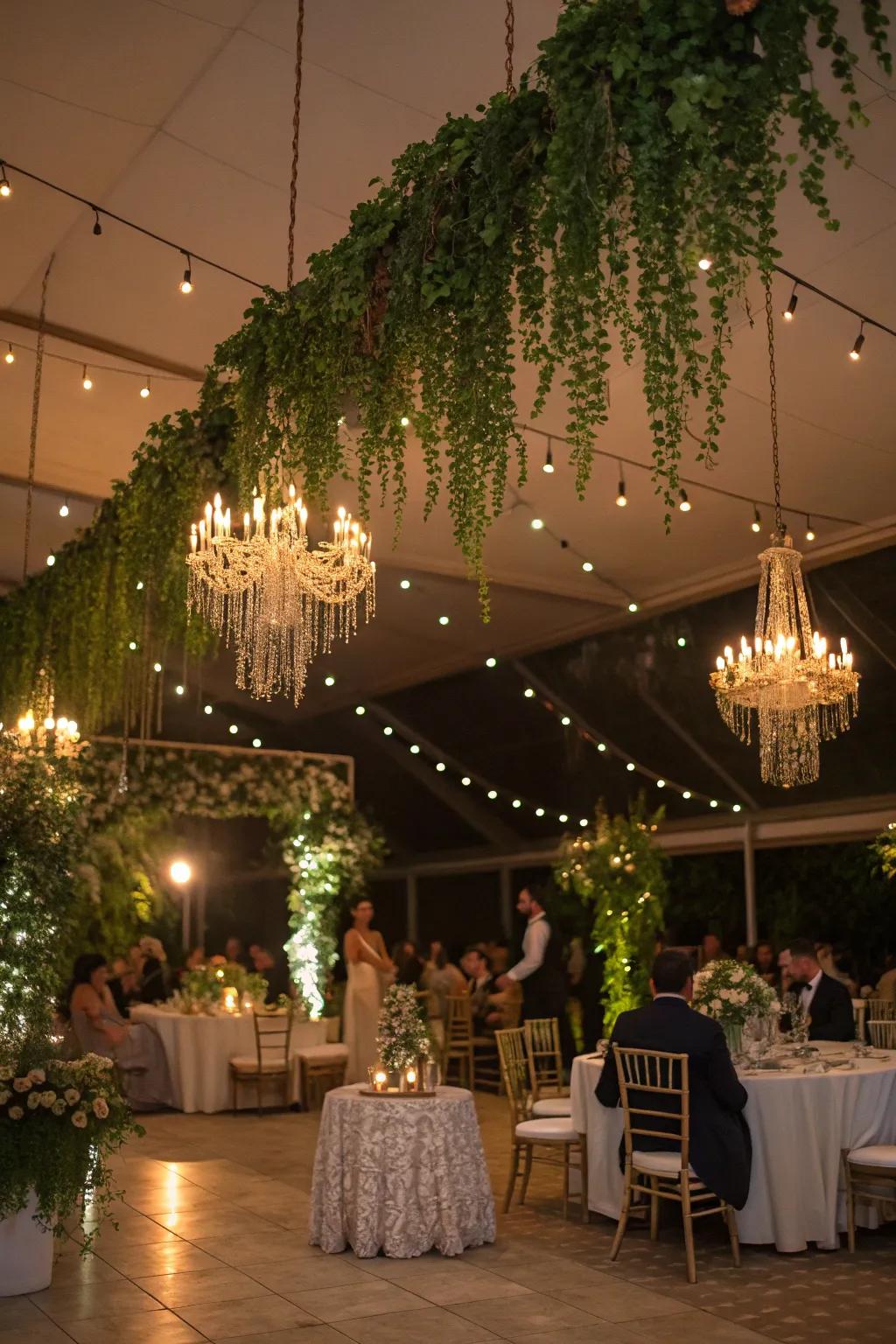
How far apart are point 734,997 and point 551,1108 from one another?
148 cm

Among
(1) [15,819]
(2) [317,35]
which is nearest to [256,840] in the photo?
(1) [15,819]

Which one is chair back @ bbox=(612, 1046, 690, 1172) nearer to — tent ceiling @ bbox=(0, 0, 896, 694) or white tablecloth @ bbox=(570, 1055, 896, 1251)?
white tablecloth @ bbox=(570, 1055, 896, 1251)

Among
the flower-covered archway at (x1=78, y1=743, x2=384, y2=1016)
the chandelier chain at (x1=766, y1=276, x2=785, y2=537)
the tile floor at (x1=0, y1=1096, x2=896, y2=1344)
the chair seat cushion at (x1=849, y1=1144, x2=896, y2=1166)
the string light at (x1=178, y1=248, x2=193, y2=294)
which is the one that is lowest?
the tile floor at (x1=0, y1=1096, x2=896, y2=1344)

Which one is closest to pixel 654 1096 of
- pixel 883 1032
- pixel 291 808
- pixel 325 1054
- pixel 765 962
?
pixel 883 1032

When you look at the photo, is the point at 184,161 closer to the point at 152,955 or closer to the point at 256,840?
the point at 152,955

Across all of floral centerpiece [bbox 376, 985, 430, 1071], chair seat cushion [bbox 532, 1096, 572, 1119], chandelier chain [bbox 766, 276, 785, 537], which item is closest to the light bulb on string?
chandelier chain [bbox 766, 276, 785, 537]

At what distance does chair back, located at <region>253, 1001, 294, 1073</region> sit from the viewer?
11.4 metres

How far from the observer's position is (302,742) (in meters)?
19.2

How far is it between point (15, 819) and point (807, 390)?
5290mm

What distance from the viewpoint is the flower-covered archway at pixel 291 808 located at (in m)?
13.2

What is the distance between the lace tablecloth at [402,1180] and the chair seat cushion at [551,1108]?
51.0 inches

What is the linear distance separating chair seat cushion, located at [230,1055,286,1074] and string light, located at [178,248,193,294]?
6.53 m

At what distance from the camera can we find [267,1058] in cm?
1168

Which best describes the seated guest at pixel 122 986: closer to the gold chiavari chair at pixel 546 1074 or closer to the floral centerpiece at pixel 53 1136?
the gold chiavari chair at pixel 546 1074
